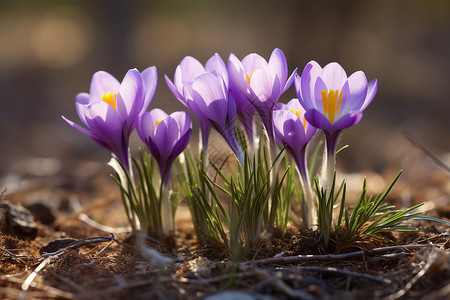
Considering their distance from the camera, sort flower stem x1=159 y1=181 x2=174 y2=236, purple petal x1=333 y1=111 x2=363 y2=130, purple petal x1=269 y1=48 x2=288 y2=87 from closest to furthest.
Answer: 1. purple petal x1=333 y1=111 x2=363 y2=130
2. purple petal x1=269 y1=48 x2=288 y2=87
3. flower stem x1=159 y1=181 x2=174 y2=236

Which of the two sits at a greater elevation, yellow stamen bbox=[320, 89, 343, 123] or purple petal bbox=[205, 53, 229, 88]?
purple petal bbox=[205, 53, 229, 88]

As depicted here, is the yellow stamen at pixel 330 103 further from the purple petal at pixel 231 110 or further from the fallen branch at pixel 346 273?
the fallen branch at pixel 346 273

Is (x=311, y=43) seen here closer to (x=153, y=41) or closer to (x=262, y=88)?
(x=262, y=88)

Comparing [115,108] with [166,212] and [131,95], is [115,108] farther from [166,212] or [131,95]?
[166,212]

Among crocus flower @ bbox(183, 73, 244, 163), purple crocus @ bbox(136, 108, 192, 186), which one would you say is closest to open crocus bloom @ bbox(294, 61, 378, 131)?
crocus flower @ bbox(183, 73, 244, 163)

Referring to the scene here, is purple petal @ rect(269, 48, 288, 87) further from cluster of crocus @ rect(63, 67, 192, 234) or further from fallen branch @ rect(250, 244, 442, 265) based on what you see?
fallen branch @ rect(250, 244, 442, 265)

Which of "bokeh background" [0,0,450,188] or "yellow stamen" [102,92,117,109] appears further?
"bokeh background" [0,0,450,188]

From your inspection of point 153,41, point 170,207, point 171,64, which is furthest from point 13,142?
point 153,41
